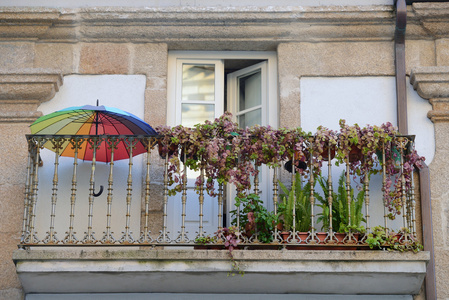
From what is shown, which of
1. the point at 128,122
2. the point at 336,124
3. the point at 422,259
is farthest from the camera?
the point at 336,124

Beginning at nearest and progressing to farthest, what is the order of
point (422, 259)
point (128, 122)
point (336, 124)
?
point (422, 259) → point (128, 122) → point (336, 124)

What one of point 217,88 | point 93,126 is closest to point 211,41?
point 217,88

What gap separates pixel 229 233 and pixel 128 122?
4.46ft

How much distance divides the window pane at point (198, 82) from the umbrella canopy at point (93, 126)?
3.26ft

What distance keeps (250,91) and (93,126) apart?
1685 mm

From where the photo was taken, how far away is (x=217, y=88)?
367 inches

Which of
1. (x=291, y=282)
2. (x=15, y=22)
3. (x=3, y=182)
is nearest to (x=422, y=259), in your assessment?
(x=291, y=282)

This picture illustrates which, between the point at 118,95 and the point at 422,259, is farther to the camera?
the point at 118,95

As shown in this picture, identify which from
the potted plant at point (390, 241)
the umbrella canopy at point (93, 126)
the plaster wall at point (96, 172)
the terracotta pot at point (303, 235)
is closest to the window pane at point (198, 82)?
the plaster wall at point (96, 172)

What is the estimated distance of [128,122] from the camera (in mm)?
8383

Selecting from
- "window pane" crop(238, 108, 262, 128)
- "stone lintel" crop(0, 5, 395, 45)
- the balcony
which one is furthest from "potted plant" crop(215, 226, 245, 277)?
"stone lintel" crop(0, 5, 395, 45)

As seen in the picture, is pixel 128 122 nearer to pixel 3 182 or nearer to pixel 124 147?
pixel 124 147

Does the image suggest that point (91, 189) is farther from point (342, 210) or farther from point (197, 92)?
point (342, 210)

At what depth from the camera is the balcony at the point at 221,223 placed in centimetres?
786
